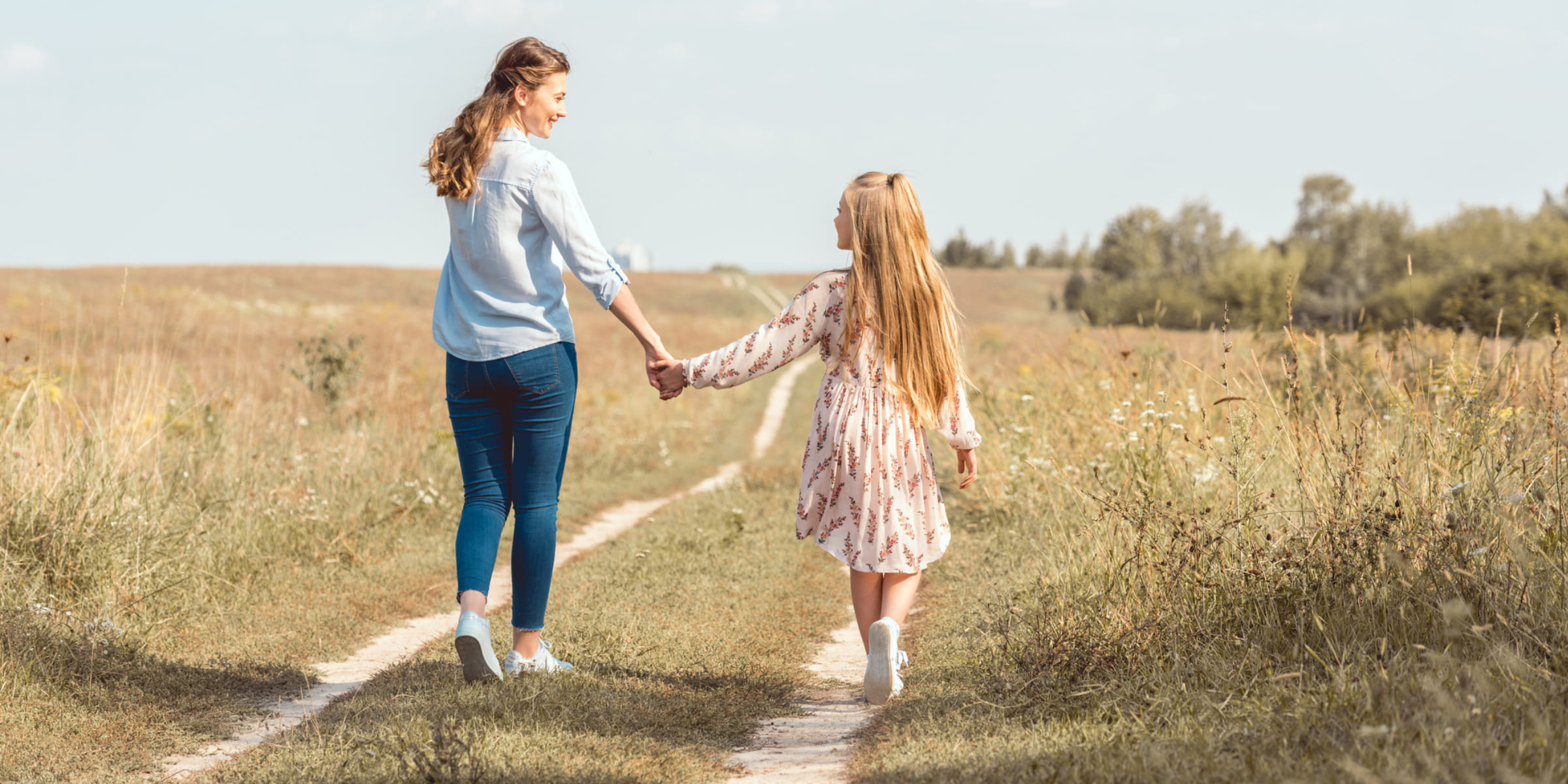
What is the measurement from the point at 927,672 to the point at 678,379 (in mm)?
1620

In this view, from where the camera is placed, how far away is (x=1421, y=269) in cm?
4962


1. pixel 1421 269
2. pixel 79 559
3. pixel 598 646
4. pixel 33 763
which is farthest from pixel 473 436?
pixel 1421 269

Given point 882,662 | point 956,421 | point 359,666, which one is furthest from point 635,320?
point 359,666

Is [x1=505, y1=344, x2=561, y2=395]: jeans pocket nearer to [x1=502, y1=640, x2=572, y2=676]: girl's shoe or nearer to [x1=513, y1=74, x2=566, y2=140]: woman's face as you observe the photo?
[x1=513, y1=74, x2=566, y2=140]: woman's face

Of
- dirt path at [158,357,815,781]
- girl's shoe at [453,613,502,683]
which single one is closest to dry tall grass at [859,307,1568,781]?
girl's shoe at [453,613,502,683]

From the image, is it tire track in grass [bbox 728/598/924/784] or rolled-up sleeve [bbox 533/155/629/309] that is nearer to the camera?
tire track in grass [bbox 728/598/924/784]

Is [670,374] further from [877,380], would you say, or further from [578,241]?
[877,380]

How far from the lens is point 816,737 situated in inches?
158

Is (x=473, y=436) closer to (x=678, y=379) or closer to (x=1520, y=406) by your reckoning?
(x=678, y=379)

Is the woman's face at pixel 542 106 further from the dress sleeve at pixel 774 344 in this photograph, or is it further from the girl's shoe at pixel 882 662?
the girl's shoe at pixel 882 662

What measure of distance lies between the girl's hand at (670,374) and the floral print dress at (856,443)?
0.17ft

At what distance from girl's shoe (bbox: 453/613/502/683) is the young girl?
1.24m

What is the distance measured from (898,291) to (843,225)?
352 mm

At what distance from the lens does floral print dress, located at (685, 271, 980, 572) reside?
4266mm
